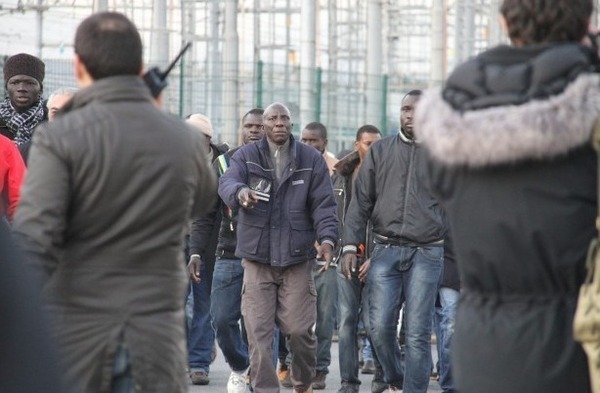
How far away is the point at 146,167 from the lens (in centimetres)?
492

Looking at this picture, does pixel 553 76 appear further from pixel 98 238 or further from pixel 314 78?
pixel 314 78

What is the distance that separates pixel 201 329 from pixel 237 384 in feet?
3.88

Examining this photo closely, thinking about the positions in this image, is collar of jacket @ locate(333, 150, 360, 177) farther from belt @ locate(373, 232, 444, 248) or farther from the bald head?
belt @ locate(373, 232, 444, 248)

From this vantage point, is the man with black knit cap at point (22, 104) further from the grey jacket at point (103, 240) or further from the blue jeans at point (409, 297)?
the grey jacket at point (103, 240)

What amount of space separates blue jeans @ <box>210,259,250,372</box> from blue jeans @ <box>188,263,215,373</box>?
32.9 inches

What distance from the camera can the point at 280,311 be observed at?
9.95m

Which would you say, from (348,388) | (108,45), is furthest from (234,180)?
(108,45)

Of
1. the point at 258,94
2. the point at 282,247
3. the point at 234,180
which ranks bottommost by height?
the point at 282,247

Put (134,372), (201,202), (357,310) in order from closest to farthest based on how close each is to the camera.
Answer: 1. (134,372)
2. (201,202)
3. (357,310)

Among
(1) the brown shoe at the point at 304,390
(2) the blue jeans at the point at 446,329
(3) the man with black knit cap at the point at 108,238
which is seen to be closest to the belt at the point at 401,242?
(2) the blue jeans at the point at 446,329

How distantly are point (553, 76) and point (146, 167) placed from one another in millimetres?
1335

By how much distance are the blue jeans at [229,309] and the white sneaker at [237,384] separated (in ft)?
0.16

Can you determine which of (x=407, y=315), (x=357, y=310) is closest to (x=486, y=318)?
(x=407, y=315)

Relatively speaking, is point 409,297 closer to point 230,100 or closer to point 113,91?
point 113,91
